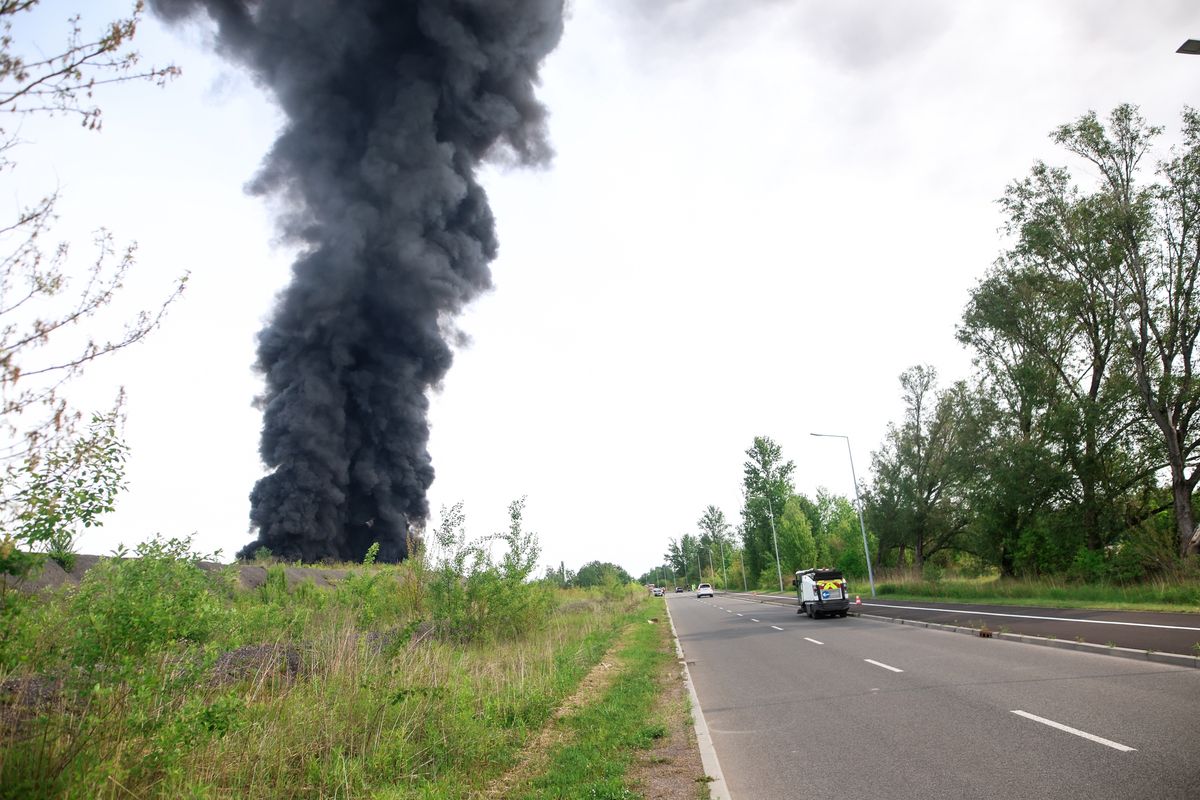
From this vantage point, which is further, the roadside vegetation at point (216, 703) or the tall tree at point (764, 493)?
the tall tree at point (764, 493)

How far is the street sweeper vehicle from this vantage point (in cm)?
2598

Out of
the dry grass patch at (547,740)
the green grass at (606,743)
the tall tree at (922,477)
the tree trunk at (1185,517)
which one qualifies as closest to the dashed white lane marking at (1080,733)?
the green grass at (606,743)

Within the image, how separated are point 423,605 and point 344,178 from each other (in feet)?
102

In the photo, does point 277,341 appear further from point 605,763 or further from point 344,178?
point 605,763

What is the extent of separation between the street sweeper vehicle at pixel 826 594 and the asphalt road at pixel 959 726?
1318 centimetres

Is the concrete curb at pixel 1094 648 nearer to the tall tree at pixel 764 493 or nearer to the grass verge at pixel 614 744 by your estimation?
the grass verge at pixel 614 744

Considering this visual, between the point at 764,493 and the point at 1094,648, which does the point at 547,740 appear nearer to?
the point at 1094,648

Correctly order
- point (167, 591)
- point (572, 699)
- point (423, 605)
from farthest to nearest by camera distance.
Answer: point (423, 605) → point (572, 699) → point (167, 591)

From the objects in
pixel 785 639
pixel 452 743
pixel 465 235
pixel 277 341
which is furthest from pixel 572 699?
pixel 465 235

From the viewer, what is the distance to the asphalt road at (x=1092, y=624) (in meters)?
11.5

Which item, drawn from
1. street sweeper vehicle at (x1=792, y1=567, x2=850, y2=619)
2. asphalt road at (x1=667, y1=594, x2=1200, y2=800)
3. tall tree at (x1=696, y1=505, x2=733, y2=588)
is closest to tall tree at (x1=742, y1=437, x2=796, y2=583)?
tall tree at (x1=696, y1=505, x2=733, y2=588)

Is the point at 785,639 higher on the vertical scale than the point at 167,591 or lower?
lower

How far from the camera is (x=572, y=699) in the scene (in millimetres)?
9922

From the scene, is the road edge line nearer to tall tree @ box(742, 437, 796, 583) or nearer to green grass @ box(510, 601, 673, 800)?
green grass @ box(510, 601, 673, 800)
